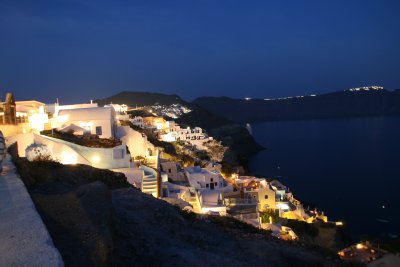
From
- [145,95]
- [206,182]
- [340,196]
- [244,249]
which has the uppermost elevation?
[145,95]

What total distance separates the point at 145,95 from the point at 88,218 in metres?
125

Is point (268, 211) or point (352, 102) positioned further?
point (352, 102)

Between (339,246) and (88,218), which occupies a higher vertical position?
(88,218)

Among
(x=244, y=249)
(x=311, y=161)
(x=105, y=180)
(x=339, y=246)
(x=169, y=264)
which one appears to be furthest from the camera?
(x=311, y=161)

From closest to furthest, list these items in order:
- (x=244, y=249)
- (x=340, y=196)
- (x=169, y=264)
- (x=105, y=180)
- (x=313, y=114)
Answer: (x=169, y=264)
(x=244, y=249)
(x=105, y=180)
(x=340, y=196)
(x=313, y=114)

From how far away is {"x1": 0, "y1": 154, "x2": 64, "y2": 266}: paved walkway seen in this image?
3393 millimetres

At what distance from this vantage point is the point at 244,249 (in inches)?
277

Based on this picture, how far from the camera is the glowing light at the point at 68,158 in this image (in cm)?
1444

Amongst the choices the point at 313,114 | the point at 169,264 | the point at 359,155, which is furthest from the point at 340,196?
the point at 313,114

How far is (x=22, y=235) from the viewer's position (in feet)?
12.8

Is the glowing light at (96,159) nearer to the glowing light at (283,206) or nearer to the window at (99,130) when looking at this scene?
the window at (99,130)

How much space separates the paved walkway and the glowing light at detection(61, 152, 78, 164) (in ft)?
30.1

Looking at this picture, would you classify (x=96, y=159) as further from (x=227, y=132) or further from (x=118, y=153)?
(x=227, y=132)

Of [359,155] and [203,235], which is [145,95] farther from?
[203,235]
